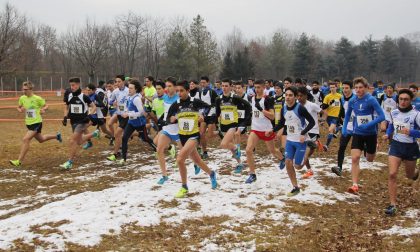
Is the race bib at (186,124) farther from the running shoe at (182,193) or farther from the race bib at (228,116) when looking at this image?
the race bib at (228,116)

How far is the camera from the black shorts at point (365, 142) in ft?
25.4

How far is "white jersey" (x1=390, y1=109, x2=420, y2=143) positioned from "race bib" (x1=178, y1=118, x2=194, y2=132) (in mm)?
3638

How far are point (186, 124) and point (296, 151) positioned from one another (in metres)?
2.17

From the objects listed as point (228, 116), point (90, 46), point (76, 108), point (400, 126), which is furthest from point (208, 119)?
point (90, 46)

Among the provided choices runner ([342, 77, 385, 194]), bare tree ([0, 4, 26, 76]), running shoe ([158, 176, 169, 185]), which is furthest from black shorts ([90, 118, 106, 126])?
bare tree ([0, 4, 26, 76])

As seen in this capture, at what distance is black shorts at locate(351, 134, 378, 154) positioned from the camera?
25.4ft

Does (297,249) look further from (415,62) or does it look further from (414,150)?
(415,62)

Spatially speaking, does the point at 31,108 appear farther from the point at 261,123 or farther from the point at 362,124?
the point at 362,124

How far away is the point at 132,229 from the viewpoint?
597 cm

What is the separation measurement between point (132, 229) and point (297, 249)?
2.44m

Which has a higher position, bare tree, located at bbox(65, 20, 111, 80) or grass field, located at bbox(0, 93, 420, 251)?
bare tree, located at bbox(65, 20, 111, 80)

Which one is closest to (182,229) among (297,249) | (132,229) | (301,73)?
(132,229)

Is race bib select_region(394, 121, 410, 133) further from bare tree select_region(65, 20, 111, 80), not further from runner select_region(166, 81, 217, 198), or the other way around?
bare tree select_region(65, 20, 111, 80)

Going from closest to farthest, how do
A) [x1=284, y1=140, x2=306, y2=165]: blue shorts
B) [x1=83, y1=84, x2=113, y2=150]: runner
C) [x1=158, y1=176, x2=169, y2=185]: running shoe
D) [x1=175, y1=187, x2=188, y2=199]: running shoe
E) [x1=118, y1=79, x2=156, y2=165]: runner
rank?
1. [x1=175, y1=187, x2=188, y2=199]: running shoe
2. [x1=284, y1=140, x2=306, y2=165]: blue shorts
3. [x1=158, y1=176, x2=169, y2=185]: running shoe
4. [x1=118, y1=79, x2=156, y2=165]: runner
5. [x1=83, y1=84, x2=113, y2=150]: runner
